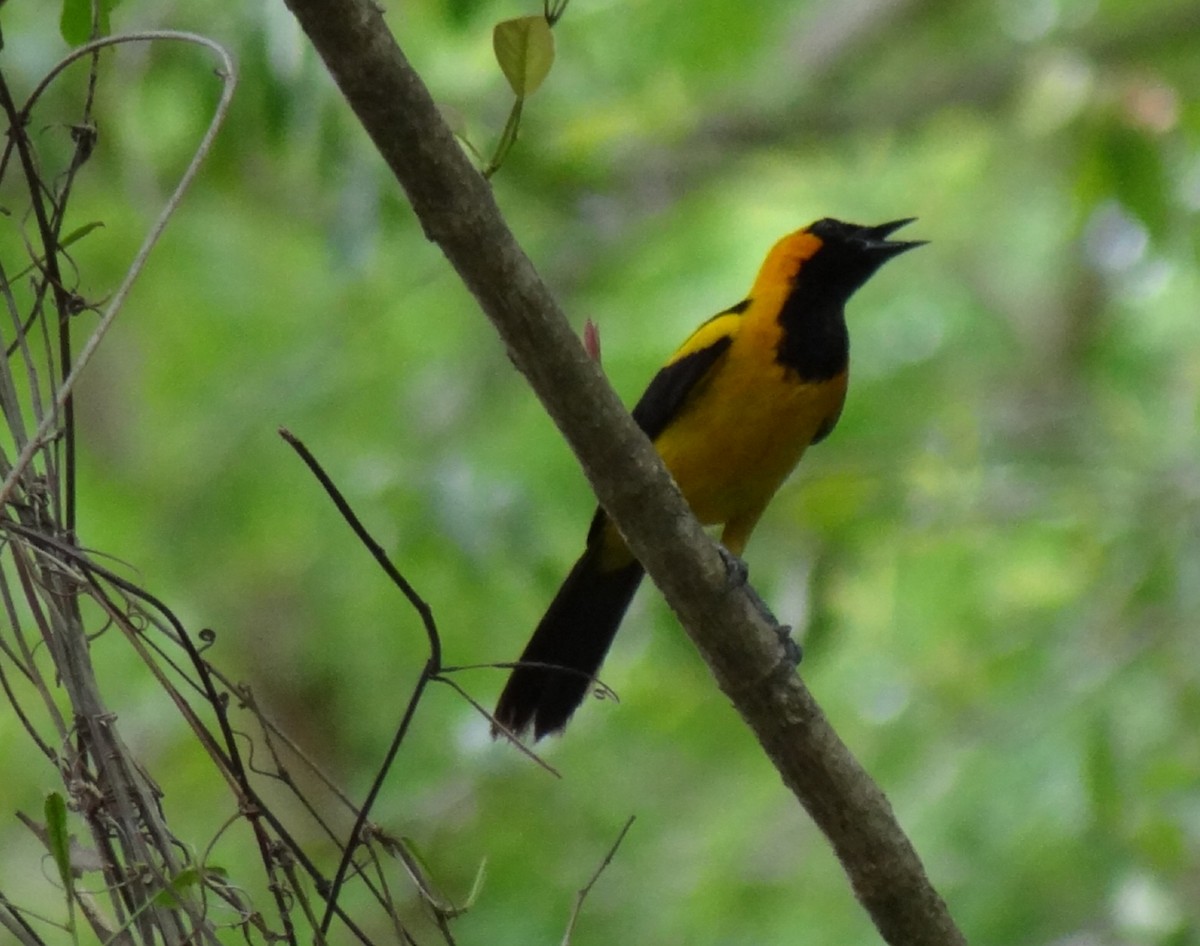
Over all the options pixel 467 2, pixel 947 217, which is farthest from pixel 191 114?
pixel 947 217

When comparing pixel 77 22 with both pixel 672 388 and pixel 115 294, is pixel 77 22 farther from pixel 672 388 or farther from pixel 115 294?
pixel 672 388

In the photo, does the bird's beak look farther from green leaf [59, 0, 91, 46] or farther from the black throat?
green leaf [59, 0, 91, 46]

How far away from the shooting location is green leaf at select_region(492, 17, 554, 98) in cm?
180

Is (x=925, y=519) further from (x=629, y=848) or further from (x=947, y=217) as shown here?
(x=947, y=217)

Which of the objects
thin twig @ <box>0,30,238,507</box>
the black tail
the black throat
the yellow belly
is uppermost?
the black throat

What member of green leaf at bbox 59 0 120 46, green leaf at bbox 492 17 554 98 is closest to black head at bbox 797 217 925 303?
green leaf at bbox 492 17 554 98

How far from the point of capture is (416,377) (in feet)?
20.2

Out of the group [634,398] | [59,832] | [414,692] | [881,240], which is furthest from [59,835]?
[634,398]

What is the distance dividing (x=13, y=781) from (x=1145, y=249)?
4.67 m

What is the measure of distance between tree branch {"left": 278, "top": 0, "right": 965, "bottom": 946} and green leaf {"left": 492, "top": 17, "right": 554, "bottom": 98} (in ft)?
0.66

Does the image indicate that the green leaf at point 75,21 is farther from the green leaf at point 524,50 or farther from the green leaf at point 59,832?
the green leaf at point 59,832

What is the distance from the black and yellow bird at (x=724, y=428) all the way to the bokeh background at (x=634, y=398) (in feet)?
1.19

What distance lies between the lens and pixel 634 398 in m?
5.32

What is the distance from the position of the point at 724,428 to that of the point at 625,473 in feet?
5.40
